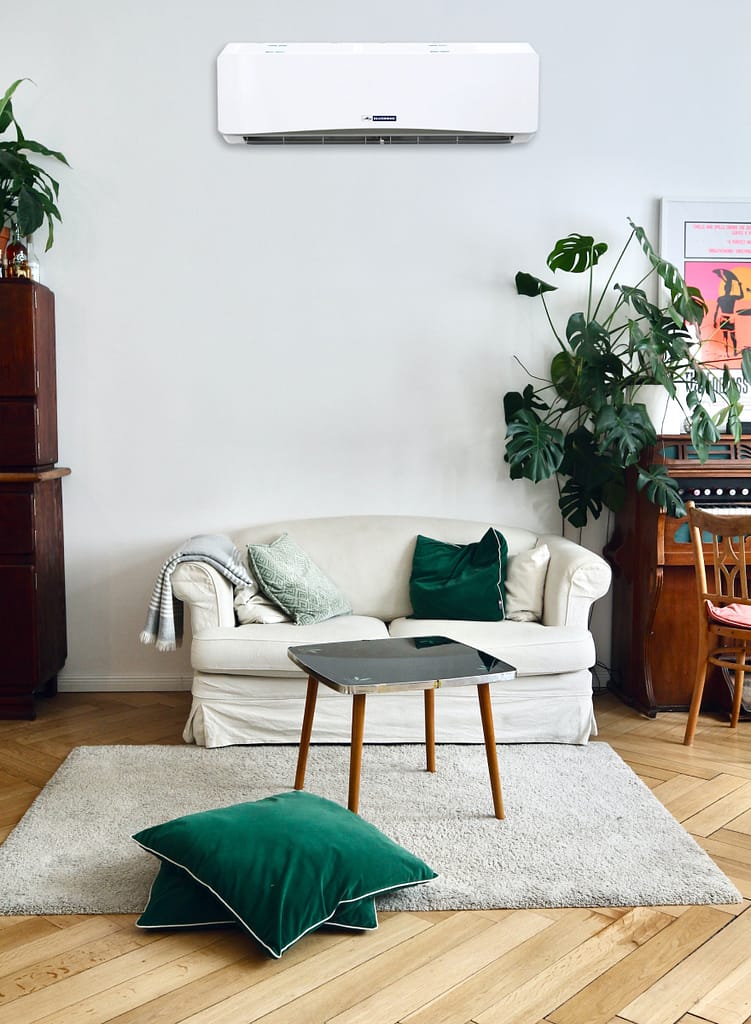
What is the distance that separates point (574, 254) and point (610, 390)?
22.4 inches

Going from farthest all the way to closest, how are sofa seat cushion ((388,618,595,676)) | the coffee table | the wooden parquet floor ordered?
sofa seat cushion ((388,618,595,676)) → the coffee table → the wooden parquet floor

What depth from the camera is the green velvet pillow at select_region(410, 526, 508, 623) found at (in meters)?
3.71

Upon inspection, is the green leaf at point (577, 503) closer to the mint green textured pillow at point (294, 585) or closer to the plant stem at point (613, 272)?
the plant stem at point (613, 272)

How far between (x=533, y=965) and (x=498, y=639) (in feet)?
5.00

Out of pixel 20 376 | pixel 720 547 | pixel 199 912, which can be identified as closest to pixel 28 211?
pixel 20 376

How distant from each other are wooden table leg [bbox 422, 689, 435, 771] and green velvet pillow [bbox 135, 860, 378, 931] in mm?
910

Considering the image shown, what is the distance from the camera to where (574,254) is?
394 cm

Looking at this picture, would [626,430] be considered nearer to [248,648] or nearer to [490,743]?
[490,743]

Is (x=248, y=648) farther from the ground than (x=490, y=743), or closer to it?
farther from the ground

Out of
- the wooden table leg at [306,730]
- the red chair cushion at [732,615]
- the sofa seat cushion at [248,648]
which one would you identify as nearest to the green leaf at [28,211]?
the sofa seat cushion at [248,648]

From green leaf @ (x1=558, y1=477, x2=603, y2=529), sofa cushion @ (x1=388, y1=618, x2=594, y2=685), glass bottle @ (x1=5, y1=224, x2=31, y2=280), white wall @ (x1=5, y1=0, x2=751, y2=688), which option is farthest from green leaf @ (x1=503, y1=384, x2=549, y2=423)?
glass bottle @ (x1=5, y1=224, x2=31, y2=280)

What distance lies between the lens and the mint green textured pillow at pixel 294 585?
11.9ft

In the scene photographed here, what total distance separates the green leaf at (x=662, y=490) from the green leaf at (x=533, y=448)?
333 millimetres

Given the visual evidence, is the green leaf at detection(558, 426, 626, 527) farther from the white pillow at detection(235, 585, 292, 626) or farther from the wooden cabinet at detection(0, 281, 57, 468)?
the wooden cabinet at detection(0, 281, 57, 468)
